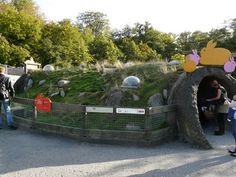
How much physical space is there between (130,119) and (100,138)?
3.24 ft

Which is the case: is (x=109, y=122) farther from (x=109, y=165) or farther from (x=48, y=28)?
(x=48, y=28)

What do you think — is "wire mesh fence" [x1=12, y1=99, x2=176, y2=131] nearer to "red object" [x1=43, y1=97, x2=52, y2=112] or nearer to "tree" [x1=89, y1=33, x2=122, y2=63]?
"red object" [x1=43, y1=97, x2=52, y2=112]

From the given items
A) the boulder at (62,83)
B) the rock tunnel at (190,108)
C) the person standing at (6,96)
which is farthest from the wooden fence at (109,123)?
the boulder at (62,83)

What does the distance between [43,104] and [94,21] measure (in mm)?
69386

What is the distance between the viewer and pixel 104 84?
14.4m

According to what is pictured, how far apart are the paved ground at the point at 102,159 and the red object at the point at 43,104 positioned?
0.82 m

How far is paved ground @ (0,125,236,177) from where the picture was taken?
6449 millimetres

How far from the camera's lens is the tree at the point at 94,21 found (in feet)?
253

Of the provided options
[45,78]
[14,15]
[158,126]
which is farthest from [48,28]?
[158,126]

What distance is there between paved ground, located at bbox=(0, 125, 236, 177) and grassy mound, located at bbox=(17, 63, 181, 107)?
3.53 meters

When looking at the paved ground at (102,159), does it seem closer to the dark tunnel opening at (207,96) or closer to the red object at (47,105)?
the red object at (47,105)

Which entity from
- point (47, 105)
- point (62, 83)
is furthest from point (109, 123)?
point (62, 83)

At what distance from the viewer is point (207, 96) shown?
39.3 ft

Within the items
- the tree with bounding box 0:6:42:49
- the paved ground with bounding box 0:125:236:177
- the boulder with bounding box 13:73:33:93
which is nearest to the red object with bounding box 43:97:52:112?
the paved ground with bounding box 0:125:236:177
